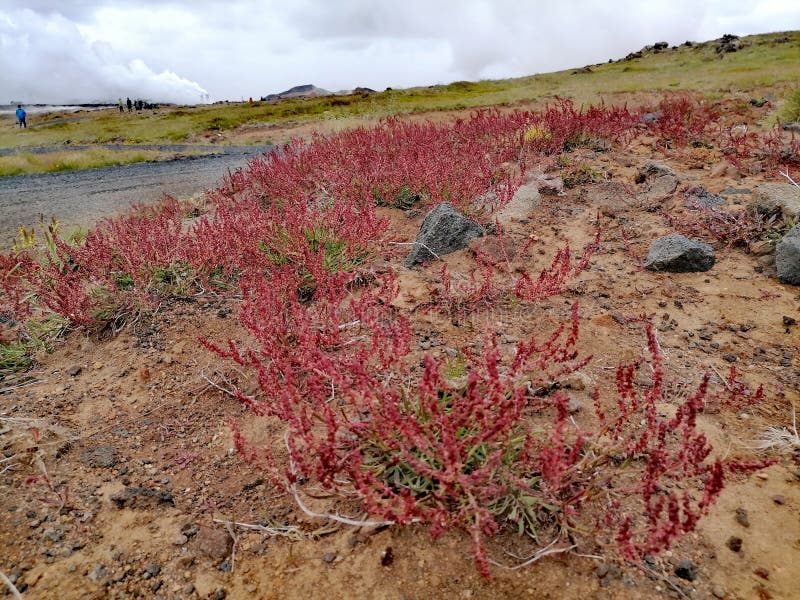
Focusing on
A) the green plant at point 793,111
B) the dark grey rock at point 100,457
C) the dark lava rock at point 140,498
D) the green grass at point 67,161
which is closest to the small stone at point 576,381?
the dark lava rock at point 140,498

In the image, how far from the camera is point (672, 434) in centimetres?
253

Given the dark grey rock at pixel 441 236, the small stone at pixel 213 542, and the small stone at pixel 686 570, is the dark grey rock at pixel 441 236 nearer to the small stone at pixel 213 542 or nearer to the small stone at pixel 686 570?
the small stone at pixel 213 542

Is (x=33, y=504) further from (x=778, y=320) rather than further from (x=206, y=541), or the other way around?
(x=778, y=320)

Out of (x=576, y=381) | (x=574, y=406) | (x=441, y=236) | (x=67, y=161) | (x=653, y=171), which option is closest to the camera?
(x=574, y=406)

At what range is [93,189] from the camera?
49.2 feet

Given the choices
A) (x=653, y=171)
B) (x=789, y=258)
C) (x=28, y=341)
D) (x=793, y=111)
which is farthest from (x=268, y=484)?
(x=793, y=111)

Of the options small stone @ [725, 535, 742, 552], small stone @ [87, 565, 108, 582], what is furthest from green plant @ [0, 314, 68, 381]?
small stone @ [725, 535, 742, 552]

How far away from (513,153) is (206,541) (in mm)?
8145

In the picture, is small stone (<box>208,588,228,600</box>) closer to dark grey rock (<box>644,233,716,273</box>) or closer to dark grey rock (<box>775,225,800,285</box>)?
dark grey rock (<box>644,233,716,273</box>)

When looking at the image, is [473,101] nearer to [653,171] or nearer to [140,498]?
[653,171]

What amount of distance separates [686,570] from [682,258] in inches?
131

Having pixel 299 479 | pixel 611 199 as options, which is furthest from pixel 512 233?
pixel 299 479

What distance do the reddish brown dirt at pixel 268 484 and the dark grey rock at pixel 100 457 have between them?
0.01 meters

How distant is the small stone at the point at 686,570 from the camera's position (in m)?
1.83
